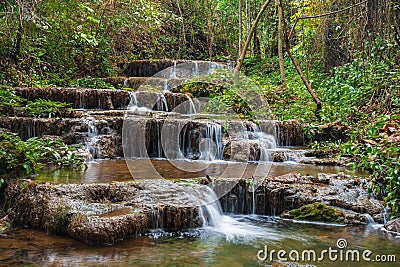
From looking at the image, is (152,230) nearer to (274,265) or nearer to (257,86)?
(274,265)

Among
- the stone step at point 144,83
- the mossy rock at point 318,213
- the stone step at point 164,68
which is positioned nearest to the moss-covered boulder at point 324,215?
the mossy rock at point 318,213

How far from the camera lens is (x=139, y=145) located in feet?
25.9

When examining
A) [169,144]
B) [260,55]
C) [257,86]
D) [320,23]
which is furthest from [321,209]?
[260,55]

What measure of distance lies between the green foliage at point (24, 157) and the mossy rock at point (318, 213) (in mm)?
3344

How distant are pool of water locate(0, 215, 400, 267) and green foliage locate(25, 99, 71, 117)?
13.0 feet

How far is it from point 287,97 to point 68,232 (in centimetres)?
835

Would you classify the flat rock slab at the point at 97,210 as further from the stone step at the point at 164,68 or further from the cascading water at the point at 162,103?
the stone step at the point at 164,68

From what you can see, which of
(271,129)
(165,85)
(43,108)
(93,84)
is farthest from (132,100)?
(271,129)

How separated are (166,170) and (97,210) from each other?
7.35ft

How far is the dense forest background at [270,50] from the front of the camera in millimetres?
7392

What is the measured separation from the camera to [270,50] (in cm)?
1706

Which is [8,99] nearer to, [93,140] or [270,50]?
[93,140]

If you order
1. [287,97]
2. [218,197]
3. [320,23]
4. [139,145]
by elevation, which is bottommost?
[218,197]

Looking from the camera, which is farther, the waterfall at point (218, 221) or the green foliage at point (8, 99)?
the green foliage at point (8, 99)
